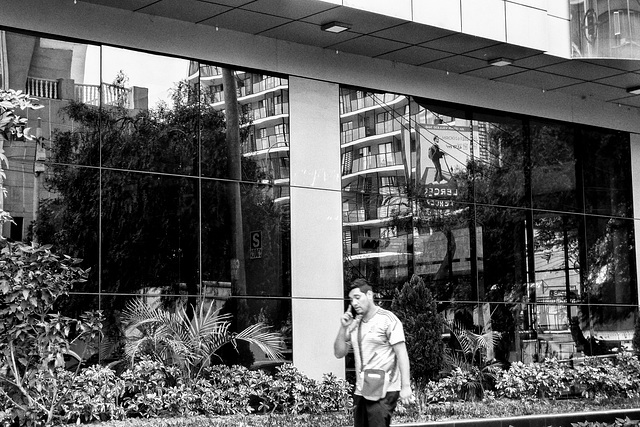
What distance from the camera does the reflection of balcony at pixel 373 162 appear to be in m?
17.7

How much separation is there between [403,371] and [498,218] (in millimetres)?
11449

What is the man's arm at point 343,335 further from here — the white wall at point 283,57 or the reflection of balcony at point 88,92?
the white wall at point 283,57

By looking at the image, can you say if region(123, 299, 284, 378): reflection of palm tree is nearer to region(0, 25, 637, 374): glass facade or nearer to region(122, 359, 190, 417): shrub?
region(0, 25, 637, 374): glass facade

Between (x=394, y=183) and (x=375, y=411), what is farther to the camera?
(x=394, y=183)

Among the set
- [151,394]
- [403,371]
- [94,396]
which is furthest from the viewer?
[151,394]

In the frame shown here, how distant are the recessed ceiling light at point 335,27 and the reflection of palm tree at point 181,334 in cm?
506

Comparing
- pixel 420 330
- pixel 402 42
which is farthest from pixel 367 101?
pixel 420 330

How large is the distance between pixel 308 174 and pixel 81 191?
443 centimetres

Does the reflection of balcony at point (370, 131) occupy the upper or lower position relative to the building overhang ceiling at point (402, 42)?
lower

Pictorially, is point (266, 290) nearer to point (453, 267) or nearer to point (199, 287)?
point (199, 287)

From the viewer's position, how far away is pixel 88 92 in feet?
47.8

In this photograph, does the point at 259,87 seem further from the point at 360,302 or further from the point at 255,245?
the point at 360,302

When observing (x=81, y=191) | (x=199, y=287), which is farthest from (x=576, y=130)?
(x=81, y=191)

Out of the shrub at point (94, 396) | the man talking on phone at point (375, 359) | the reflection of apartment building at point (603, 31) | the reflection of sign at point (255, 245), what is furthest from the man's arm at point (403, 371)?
the reflection of apartment building at point (603, 31)
